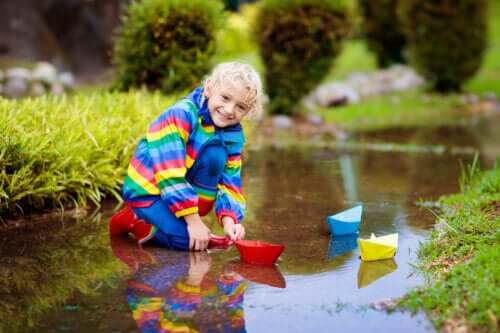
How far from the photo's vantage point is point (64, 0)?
1361 centimetres

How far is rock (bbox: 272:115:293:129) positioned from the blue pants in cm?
617

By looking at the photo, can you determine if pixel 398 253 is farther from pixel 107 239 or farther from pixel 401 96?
pixel 401 96

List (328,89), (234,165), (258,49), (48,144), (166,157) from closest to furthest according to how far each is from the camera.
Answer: (166,157) → (234,165) → (48,144) → (258,49) → (328,89)

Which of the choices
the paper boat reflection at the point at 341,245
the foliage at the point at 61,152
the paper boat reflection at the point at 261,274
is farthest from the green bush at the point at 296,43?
the paper boat reflection at the point at 261,274

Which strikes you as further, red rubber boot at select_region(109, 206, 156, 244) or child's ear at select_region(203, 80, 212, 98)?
red rubber boot at select_region(109, 206, 156, 244)

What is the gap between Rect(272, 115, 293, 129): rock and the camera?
10.5 metres

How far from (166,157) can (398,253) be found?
4.52 ft

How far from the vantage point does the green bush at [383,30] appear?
16016 mm

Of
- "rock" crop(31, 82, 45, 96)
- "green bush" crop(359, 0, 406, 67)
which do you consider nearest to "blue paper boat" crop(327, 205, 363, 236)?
"rock" crop(31, 82, 45, 96)

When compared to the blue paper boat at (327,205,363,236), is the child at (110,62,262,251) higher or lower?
higher

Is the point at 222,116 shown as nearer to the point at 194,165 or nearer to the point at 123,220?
the point at 194,165

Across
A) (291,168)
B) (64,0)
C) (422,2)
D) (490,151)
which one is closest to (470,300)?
(291,168)

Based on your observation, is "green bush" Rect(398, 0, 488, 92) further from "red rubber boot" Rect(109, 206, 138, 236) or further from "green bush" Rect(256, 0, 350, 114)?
"red rubber boot" Rect(109, 206, 138, 236)

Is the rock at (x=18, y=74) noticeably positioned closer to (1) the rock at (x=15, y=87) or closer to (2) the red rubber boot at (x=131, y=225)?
(1) the rock at (x=15, y=87)
